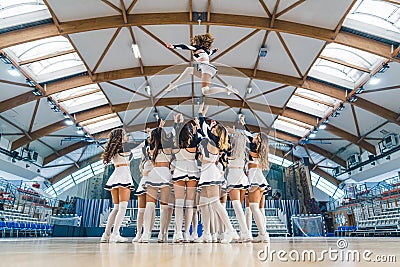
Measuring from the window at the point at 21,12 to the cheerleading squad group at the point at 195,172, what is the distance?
5377 millimetres

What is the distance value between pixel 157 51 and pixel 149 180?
6626 millimetres

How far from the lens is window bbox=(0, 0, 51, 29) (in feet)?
23.3

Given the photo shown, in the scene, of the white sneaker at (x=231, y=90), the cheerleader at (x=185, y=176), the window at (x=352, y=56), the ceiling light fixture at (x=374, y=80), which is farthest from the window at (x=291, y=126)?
the white sneaker at (x=231, y=90)

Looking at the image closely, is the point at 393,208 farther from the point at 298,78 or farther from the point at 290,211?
the point at 298,78

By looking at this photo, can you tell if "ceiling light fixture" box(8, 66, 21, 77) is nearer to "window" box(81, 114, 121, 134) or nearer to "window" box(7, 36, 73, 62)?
"window" box(7, 36, 73, 62)

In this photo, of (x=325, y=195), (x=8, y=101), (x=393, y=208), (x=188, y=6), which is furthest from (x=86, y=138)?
(x=325, y=195)

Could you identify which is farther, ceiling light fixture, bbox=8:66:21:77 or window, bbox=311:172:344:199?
window, bbox=311:172:344:199

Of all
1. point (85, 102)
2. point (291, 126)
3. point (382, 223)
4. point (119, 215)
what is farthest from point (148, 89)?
point (291, 126)

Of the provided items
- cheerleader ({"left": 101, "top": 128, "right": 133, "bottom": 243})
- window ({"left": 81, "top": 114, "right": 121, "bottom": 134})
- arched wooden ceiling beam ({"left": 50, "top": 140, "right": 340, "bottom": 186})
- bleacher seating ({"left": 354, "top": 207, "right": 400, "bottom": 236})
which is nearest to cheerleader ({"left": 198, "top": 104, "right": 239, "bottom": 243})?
cheerleader ({"left": 101, "top": 128, "right": 133, "bottom": 243})

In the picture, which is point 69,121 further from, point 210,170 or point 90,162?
point 210,170

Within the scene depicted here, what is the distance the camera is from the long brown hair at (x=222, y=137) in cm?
261

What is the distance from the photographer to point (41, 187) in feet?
53.1

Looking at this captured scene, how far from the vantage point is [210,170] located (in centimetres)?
303

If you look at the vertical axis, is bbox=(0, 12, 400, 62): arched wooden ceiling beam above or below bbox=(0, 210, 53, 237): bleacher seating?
above
